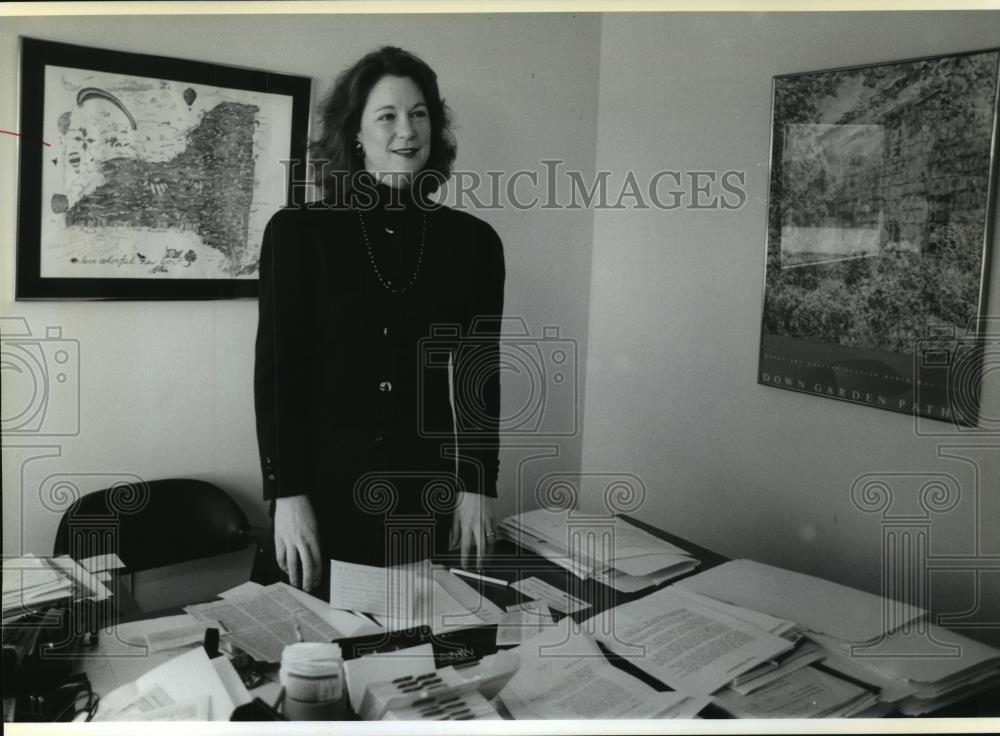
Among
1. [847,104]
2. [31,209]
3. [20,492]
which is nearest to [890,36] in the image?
[847,104]

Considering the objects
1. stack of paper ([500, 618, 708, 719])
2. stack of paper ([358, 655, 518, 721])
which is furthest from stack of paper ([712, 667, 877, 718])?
stack of paper ([358, 655, 518, 721])

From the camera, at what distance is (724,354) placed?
57.1 inches

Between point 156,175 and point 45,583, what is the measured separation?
71 cm

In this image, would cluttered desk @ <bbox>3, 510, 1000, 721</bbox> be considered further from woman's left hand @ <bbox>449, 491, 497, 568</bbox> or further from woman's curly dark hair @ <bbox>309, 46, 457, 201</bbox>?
woman's curly dark hair @ <bbox>309, 46, 457, 201</bbox>

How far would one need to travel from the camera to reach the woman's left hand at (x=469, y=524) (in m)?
1.45

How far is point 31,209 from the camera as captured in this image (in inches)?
54.3

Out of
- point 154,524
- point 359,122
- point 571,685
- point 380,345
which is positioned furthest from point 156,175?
point 571,685

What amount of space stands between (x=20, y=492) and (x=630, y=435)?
1.03 meters

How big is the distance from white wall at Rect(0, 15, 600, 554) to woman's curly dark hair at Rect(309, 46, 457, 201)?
0.7 inches

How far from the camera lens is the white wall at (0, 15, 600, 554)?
1376mm

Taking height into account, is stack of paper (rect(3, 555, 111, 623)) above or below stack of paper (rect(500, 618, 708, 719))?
above

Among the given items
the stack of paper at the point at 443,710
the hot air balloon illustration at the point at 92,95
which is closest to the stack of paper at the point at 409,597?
the stack of paper at the point at 443,710

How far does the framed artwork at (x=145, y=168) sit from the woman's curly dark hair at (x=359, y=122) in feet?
0.13

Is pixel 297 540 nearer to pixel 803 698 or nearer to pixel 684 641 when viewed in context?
pixel 684 641
